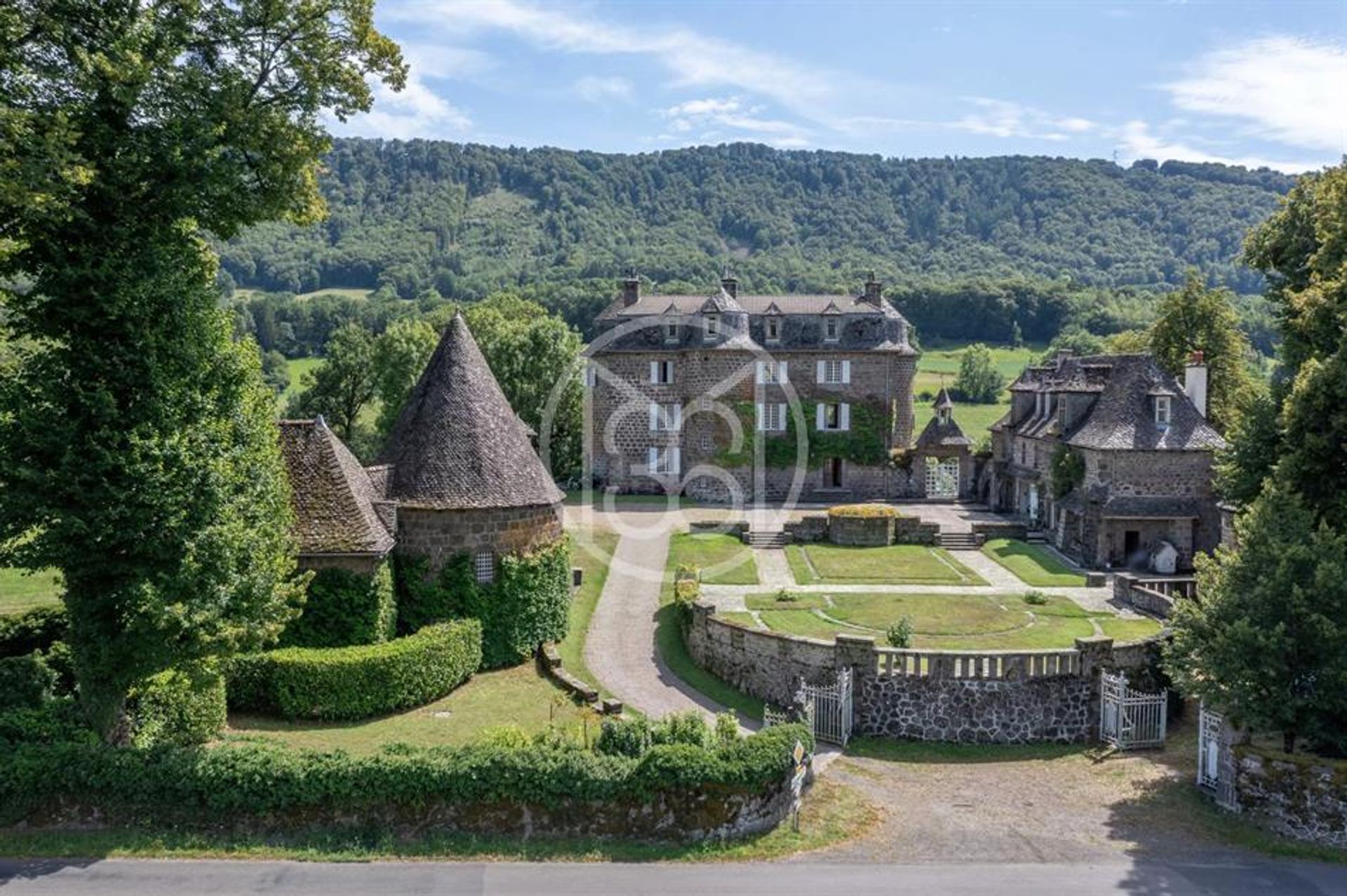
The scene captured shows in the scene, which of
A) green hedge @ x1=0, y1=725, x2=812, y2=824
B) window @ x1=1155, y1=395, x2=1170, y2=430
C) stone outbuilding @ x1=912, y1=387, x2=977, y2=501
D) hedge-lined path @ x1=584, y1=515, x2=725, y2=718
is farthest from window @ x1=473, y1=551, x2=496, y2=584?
stone outbuilding @ x1=912, y1=387, x2=977, y2=501

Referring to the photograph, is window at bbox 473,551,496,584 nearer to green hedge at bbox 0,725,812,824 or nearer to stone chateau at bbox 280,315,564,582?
stone chateau at bbox 280,315,564,582

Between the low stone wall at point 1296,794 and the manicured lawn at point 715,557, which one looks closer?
the low stone wall at point 1296,794

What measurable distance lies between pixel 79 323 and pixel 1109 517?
3457cm

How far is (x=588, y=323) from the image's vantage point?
10294cm

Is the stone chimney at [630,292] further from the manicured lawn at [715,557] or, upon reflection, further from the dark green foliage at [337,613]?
the dark green foliage at [337,613]

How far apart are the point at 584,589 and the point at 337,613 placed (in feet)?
41.2

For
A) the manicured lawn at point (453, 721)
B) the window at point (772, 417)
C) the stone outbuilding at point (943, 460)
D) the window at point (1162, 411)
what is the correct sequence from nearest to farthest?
the manicured lawn at point (453, 721) < the window at point (1162, 411) < the stone outbuilding at point (943, 460) < the window at point (772, 417)

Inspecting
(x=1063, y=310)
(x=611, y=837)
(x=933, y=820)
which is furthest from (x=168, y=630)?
(x=1063, y=310)

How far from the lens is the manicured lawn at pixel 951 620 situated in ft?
84.9

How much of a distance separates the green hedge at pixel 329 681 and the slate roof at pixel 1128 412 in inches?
1141

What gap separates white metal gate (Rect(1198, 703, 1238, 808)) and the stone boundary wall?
3154mm

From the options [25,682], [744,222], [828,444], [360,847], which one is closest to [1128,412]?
[828,444]

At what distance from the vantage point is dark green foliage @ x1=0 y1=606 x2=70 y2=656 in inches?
840

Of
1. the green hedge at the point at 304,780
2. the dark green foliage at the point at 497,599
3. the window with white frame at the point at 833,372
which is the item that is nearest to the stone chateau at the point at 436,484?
the dark green foliage at the point at 497,599
